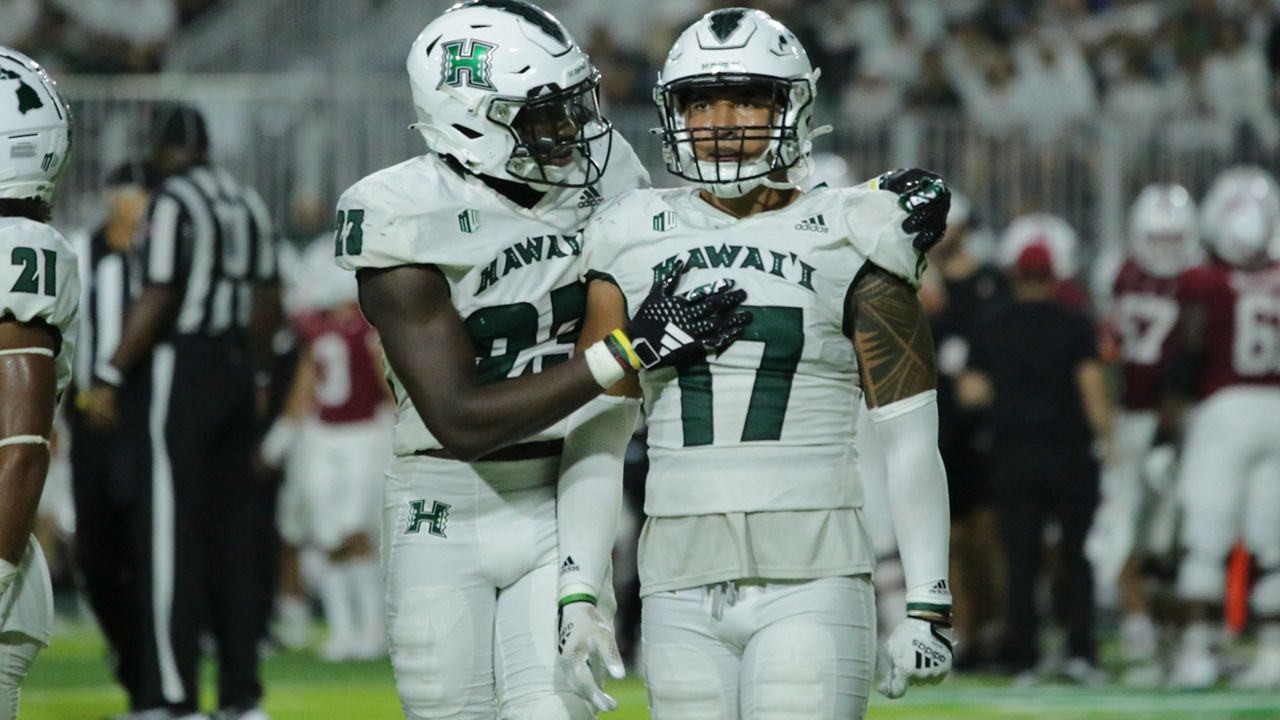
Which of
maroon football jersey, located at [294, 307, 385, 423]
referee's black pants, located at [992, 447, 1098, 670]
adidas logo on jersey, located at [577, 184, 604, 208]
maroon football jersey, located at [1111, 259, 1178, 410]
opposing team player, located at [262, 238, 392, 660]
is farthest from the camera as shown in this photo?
maroon football jersey, located at [294, 307, 385, 423]

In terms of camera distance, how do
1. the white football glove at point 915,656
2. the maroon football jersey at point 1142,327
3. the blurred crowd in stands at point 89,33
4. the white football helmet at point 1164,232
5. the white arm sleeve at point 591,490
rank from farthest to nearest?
the blurred crowd in stands at point 89,33, the white football helmet at point 1164,232, the maroon football jersey at point 1142,327, the white arm sleeve at point 591,490, the white football glove at point 915,656

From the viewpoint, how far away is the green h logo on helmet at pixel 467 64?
4.16 metres

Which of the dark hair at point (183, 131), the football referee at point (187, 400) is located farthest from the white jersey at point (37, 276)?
the dark hair at point (183, 131)

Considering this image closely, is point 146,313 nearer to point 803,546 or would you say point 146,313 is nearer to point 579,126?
point 579,126

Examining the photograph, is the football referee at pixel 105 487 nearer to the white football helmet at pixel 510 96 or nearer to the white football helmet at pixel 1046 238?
the white football helmet at pixel 510 96

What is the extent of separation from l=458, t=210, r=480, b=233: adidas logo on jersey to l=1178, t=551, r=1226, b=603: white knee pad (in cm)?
572

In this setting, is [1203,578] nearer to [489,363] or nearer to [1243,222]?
[1243,222]

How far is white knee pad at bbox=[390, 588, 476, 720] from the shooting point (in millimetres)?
4109

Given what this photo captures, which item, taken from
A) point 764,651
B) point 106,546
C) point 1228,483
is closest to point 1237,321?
point 1228,483

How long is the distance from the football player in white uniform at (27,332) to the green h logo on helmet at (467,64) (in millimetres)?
793

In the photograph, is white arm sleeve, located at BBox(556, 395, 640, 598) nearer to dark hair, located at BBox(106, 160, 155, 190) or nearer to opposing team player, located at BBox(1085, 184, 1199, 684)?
dark hair, located at BBox(106, 160, 155, 190)

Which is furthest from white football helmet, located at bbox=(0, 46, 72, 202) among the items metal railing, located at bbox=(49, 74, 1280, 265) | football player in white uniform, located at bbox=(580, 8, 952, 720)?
metal railing, located at bbox=(49, 74, 1280, 265)

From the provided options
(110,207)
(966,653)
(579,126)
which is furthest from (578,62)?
(966,653)

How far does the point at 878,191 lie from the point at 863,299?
A: 21 cm
